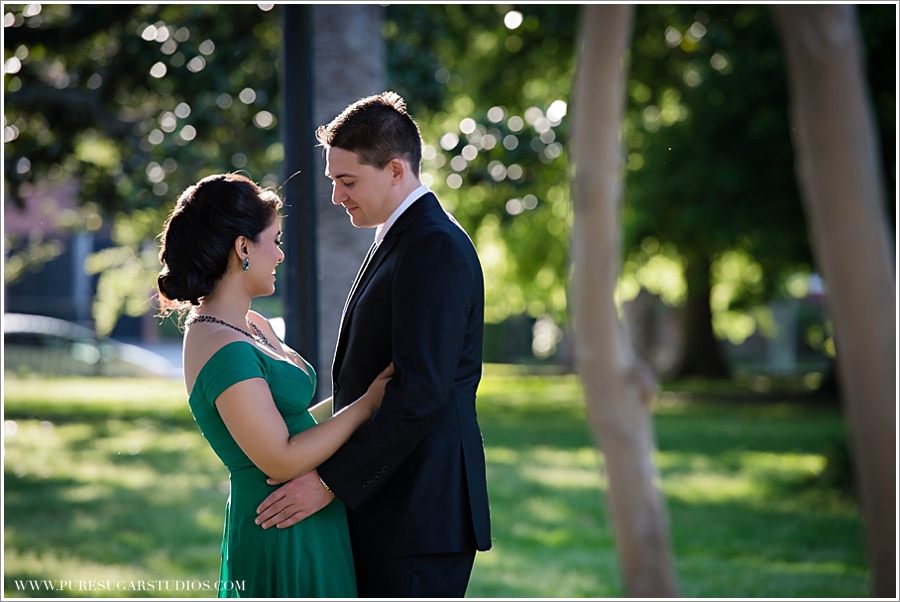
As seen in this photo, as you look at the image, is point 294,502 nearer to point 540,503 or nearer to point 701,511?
point 540,503

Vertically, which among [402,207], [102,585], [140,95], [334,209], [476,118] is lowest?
[102,585]

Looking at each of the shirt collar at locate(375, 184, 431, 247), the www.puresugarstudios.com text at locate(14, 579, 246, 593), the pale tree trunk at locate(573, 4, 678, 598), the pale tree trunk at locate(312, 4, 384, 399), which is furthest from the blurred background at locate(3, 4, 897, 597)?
the shirt collar at locate(375, 184, 431, 247)

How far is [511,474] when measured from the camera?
1179cm

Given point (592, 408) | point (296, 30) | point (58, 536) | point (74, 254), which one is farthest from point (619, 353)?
point (74, 254)

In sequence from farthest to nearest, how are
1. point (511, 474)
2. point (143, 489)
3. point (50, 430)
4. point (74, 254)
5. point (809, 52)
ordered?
1. point (74, 254)
2. point (50, 430)
3. point (511, 474)
4. point (143, 489)
5. point (809, 52)

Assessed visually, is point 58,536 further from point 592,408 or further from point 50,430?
point 50,430

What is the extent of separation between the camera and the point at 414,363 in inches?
92.6

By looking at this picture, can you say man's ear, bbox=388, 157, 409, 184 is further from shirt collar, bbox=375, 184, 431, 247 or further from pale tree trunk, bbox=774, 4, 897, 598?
pale tree trunk, bbox=774, 4, 897, 598

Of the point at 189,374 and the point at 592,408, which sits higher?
the point at 189,374

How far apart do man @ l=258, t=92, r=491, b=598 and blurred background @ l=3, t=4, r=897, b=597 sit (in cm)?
110

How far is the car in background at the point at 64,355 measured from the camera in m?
23.4

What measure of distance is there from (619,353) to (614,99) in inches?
63.5

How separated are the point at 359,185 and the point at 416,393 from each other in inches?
22.1

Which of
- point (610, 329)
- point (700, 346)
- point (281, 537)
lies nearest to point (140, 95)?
point (610, 329)
